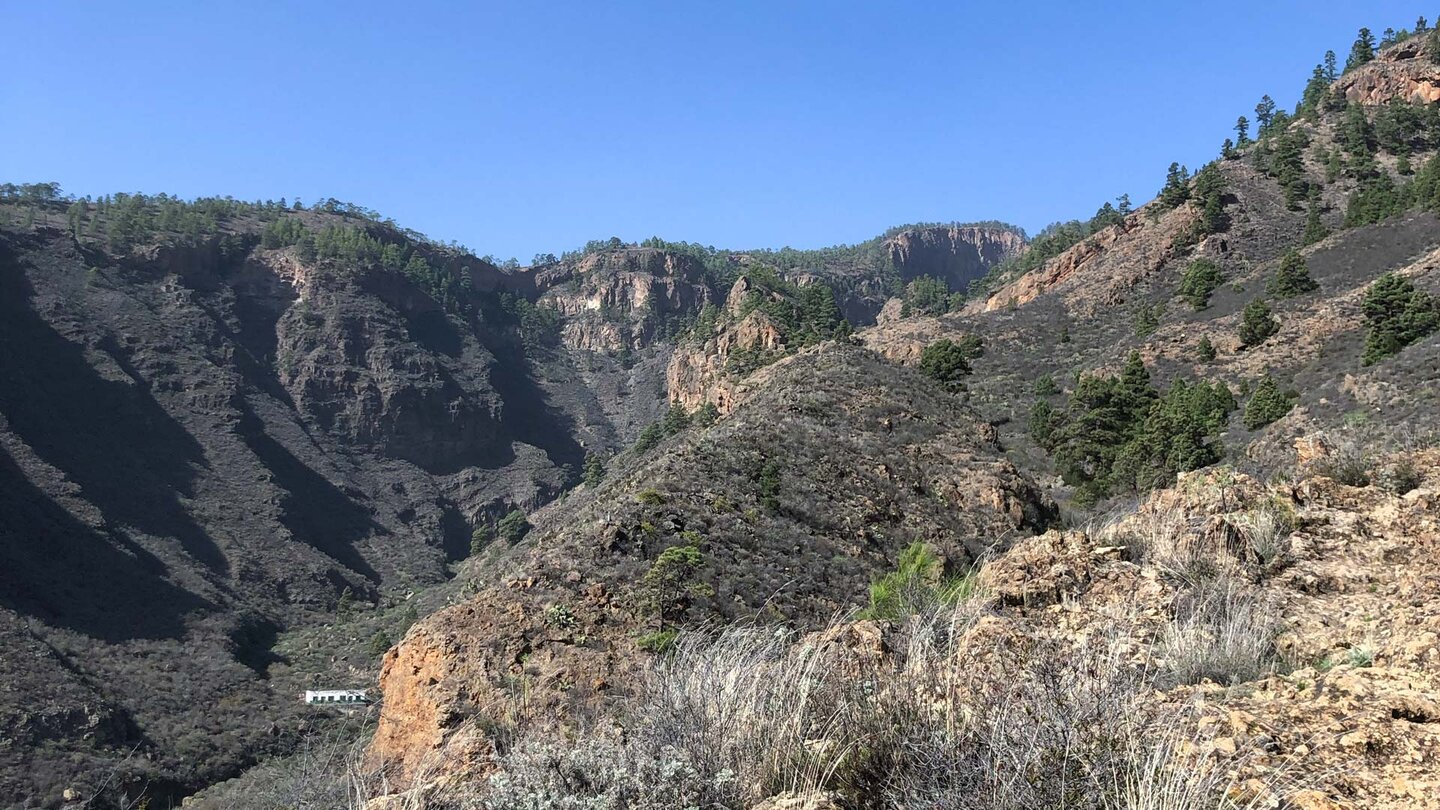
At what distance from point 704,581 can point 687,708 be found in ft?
30.1

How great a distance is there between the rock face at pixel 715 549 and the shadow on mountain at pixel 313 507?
2567 inches

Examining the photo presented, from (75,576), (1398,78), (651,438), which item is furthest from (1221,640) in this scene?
(1398,78)

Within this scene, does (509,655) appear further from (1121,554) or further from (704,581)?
(1121,554)

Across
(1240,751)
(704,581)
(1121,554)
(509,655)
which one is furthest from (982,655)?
(704,581)

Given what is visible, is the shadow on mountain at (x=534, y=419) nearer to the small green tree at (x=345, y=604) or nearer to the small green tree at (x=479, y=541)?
the small green tree at (x=479, y=541)

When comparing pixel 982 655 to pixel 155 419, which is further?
pixel 155 419

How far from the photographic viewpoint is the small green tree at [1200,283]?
50.6 meters

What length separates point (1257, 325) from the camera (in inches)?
1599

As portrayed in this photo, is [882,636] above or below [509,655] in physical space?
above

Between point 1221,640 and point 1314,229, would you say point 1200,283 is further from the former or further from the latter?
point 1221,640

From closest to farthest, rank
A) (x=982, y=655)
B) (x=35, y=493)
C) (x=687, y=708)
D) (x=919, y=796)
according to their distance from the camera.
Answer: (x=919, y=796), (x=687, y=708), (x=982, y=655), (x=35, y=493)

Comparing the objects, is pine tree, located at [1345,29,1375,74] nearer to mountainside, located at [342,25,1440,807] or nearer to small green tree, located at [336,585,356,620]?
mountainside, located at [342,25,1440,807]

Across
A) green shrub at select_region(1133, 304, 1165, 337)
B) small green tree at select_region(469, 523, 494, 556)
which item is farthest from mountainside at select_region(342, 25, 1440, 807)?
small green tree at select_region(469, 523, 494, 556)

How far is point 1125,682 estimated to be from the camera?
3.04 metres
